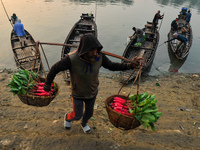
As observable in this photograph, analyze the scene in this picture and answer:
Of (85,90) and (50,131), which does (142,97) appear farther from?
(50,131)

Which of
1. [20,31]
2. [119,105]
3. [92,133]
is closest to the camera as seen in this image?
[119,105]

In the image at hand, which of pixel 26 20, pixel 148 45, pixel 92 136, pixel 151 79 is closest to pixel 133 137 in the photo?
pixel 92 136

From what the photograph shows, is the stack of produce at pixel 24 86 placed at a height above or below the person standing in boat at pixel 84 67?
below

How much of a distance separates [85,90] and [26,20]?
19.4 m

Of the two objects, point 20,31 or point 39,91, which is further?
point 20,31

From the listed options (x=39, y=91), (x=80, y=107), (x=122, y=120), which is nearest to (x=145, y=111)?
(x=122, y=120)

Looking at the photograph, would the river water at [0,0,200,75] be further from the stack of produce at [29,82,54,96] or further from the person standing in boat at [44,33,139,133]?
the person standing in boat at [44,33,139,133]

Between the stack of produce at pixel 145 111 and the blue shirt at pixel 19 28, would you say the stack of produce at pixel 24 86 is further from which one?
the blue shirt at pixel 19 28

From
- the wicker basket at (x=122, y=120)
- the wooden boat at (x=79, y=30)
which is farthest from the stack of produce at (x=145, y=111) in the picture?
the wooden boat at (x=79, y=30)

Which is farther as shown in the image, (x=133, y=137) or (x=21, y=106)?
(x=21, y=106)

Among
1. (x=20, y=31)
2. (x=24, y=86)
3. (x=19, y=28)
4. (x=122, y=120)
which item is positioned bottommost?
(x=122, y=120)

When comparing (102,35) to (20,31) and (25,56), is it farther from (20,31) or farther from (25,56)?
(25,56)

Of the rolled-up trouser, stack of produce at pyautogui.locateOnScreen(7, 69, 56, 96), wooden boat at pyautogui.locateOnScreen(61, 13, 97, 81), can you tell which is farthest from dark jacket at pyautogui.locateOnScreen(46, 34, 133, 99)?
wooden boat at pyautogui.locateOnScreen(61, 13, 97, 81)

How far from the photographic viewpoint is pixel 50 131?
3357 millimetres
